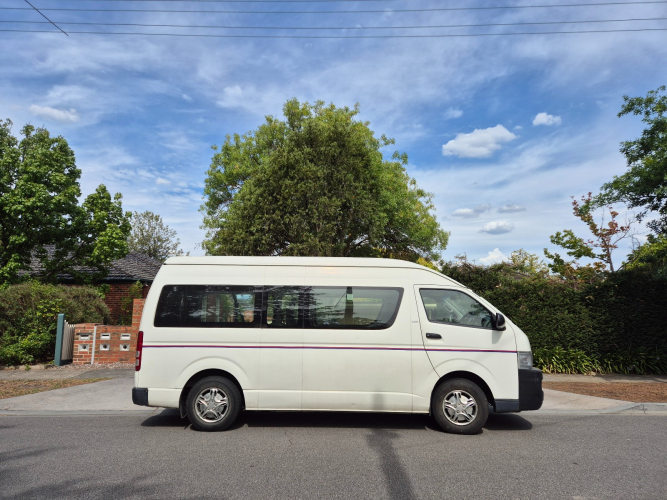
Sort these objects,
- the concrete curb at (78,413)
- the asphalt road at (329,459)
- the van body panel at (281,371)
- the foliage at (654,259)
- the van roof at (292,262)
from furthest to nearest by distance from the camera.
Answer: the foliage at (654,259)
the concrete curb at (78,413)
the van roof at (292,262)
the van body panel at (281,371)
the asphalt road at (329,459)

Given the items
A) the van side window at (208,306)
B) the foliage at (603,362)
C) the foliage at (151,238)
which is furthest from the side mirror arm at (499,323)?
the foliage at (151,238)

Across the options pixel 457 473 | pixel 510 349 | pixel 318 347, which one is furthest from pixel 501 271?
pixel 457 473

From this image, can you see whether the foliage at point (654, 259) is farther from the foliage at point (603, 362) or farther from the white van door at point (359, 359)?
the white van door at point (359, 359)

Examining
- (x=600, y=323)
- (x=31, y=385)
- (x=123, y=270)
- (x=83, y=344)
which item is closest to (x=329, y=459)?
(x=31, y=385)

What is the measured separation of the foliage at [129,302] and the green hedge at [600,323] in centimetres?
1457

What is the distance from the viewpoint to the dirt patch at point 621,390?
865 centimetres

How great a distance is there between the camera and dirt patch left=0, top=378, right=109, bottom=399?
348 inches


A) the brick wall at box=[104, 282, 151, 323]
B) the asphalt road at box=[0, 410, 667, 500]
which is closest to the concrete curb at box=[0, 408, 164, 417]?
the asphalt road at box=[0, 410, 667, 500]

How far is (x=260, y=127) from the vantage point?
29016 mm

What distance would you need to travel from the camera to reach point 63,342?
38.7 ft

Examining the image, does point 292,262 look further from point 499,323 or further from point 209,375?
point 499,323

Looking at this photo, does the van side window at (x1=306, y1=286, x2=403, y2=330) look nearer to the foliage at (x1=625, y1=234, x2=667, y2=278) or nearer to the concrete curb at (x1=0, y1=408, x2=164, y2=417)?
the concrete curb at (x1=0, y1=408, x2=164, y2=417)

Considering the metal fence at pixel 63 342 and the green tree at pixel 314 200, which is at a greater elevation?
the green tree at pixel 314 200

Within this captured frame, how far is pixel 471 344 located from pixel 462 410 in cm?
88
